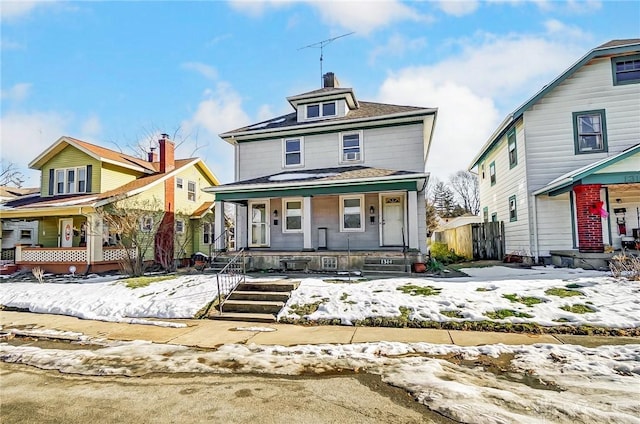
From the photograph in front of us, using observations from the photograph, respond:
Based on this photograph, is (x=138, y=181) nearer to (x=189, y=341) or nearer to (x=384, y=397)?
(x=189, y=341)

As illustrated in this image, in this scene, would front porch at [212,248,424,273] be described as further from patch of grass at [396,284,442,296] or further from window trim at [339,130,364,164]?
window trim at [339,130,364,164]

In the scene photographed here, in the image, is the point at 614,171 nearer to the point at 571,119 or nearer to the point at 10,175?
the point at 571,119

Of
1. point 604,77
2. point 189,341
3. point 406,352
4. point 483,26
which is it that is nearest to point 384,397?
point 406,352

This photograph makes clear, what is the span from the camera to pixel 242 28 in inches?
398

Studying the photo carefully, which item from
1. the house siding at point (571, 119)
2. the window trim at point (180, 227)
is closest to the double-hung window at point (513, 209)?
the house siding at point (571, 119)

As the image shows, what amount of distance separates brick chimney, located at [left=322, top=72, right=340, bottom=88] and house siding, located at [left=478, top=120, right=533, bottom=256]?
322 inches

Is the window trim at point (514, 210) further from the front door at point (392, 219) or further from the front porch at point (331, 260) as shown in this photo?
the front porch at point (331, 260)

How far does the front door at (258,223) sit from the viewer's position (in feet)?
49.4

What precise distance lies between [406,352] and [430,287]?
3.58 m

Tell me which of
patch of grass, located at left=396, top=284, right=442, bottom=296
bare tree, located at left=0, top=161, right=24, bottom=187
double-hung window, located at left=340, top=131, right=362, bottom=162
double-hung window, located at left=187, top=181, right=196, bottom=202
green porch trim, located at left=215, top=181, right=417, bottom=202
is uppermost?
bare tree, located at left=0, top=161, right=24, bottom=187

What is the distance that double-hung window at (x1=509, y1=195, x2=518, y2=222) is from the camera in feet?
47.8

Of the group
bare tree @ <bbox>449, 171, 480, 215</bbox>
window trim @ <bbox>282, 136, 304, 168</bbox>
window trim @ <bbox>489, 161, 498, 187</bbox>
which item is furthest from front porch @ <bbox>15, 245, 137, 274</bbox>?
bare tree @ <bbox>449, 171, 480, 215</bbox>

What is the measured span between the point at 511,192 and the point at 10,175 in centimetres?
4424

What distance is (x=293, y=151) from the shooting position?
50.3 feet
